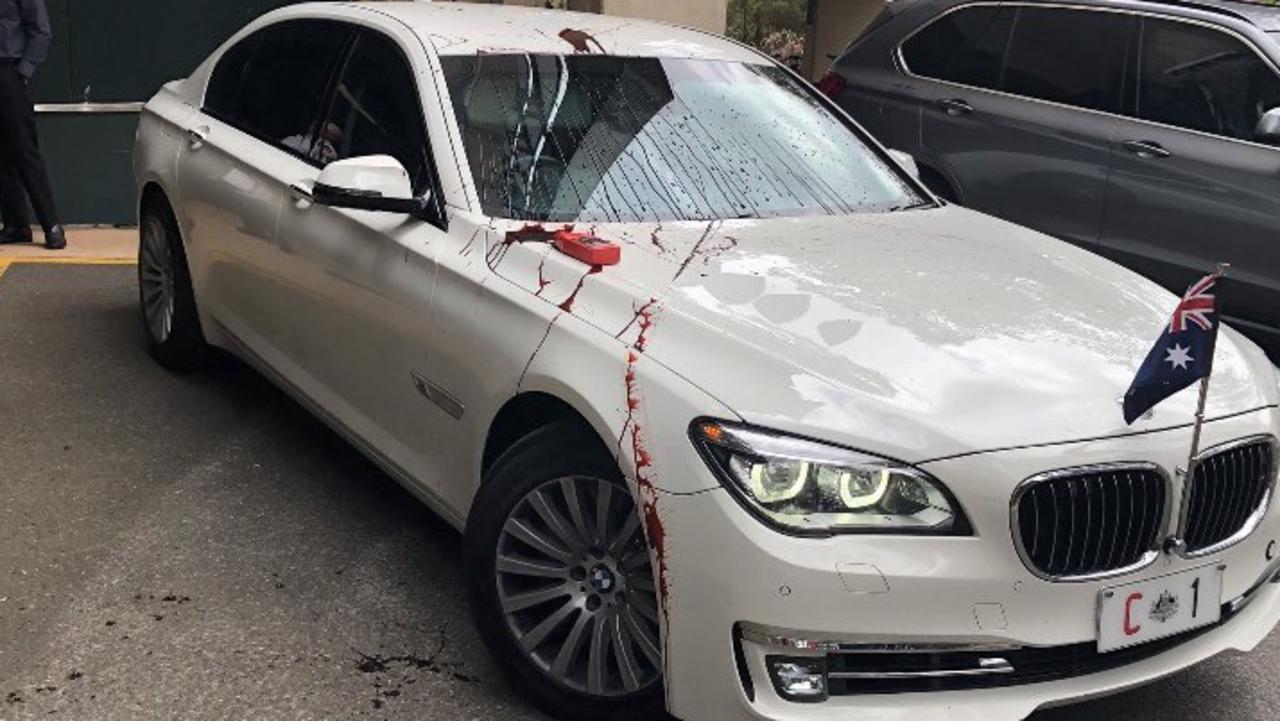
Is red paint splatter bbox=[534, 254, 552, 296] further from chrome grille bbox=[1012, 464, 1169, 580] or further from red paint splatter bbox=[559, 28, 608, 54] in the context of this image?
chrome grille bbox=[1012, 464, 1169, 580]

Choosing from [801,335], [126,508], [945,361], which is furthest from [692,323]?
[126,508]

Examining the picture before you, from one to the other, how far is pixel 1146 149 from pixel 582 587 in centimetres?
390

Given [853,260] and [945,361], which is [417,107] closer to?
[853,260]

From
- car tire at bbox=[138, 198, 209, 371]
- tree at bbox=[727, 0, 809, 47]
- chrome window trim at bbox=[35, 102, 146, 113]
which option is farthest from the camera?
tree at bbox=[727, 0, 809, 47]

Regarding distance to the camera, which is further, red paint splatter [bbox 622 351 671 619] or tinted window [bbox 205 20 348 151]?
tinted window [bbox 205 20 348 151]

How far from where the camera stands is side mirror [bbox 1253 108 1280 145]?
542cm

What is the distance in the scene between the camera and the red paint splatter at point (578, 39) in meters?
4.34

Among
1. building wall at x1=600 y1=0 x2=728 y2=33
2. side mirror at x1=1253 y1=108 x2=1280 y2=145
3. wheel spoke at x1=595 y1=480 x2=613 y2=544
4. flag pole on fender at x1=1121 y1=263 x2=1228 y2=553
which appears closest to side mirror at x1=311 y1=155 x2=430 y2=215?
wheel spoke at x1=595 y1=480 x2=613 y2=544

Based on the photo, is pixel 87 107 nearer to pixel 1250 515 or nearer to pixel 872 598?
pixel 872 598

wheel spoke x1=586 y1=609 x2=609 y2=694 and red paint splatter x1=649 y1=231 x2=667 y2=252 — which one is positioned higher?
red paint splatter x1=649 y1=231 x2=667 y2=252

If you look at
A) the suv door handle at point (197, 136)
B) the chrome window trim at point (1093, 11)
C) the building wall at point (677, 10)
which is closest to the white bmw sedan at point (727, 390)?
the suv door handle at point (197, 136)

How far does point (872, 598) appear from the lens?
269cm

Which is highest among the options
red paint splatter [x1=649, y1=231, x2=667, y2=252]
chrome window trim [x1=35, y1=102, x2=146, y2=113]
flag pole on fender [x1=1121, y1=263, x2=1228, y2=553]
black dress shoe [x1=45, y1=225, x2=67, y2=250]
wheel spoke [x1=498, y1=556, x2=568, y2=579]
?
red paint splatter [x1=649, y1=231, x2=667, y2=252]

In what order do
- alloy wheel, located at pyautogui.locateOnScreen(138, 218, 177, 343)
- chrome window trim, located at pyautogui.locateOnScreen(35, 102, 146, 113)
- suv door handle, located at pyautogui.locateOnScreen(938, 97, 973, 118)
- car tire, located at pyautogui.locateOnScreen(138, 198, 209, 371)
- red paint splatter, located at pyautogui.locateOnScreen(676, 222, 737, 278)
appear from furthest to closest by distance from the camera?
chrome window trim, located at pyautogui.locateOnScreen(35, 102, 146, 113), suv door handle, located at pyautogui.locateOnScreen(938, 97, 973, 118), alloy wheel, located at pyautogui.locateOnScreen(138, 218, 177, 343), car tire, located at pyautogui.locateOnScreen(138, 198, 209, 371), red paint splatter, located at pyautogui.locateOnScreen(676, 222, 737, 278)
